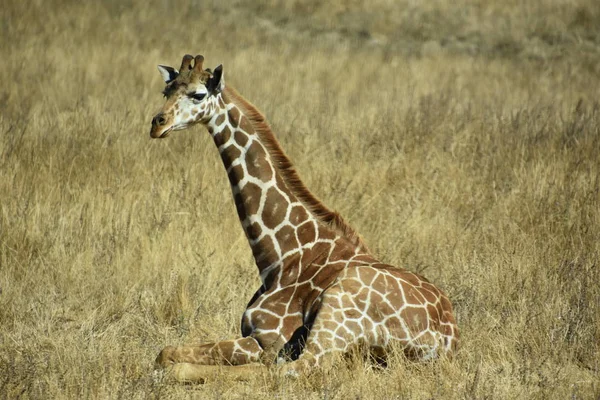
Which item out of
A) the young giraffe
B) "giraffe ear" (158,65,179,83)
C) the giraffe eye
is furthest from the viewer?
"giraffe ear" (158,65,179,83)

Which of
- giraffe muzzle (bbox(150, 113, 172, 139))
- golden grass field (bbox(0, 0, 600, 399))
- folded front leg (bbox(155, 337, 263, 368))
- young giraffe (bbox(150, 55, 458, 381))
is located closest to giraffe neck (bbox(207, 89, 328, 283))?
young giraffe (bbox(150, 55, 458, 381))

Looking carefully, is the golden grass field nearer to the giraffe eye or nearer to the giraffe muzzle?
the giraffe muzzle

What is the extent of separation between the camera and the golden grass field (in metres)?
5.27

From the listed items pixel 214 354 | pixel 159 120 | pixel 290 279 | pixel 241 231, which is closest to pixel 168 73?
pixel 159 120

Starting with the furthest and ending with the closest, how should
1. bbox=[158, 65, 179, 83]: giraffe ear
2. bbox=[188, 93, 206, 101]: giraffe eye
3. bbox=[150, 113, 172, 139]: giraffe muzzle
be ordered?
1. bbox=[158, 65, 179, 83]: giraffe ear
2. bbox=[188, 93, 206, 101]: giraffe eye
3. bbox=[150, 113, 172, 139]: giraffe muzzle

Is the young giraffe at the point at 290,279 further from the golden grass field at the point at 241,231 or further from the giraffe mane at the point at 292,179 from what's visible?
the golden grass field at the point at 241,231

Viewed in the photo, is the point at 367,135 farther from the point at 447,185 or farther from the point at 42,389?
the point at 42,389

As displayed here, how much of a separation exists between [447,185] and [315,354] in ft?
14.4

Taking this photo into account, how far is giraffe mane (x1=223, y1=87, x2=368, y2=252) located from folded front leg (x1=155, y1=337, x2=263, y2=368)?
999mm

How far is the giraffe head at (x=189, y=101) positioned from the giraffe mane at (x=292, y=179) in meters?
0.18

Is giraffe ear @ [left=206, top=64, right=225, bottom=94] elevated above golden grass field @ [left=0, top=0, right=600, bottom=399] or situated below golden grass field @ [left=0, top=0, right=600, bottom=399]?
above

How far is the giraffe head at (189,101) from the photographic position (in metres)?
5.82

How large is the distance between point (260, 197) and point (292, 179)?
24cm

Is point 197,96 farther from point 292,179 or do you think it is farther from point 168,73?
point 292,179
